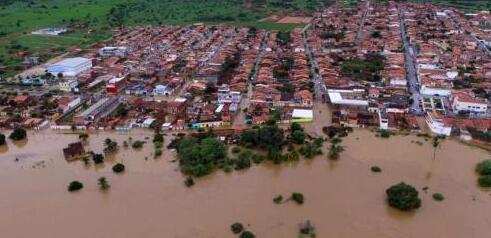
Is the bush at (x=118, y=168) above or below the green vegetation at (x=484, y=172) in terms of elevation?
below

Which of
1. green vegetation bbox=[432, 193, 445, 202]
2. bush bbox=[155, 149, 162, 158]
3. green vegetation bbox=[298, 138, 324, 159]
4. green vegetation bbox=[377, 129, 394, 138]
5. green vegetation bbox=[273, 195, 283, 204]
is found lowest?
green vegetation bbox=[273, 195, 283, 204]

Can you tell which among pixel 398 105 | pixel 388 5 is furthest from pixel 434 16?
pixel 398 105

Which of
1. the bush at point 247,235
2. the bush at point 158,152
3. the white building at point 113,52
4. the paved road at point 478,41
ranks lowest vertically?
the bush at point 247,235

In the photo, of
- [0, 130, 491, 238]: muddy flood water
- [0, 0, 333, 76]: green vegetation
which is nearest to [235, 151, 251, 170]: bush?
[0, 130, 491, 238]: muddy flood water

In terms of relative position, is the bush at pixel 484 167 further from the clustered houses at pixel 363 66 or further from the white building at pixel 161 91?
the white building at pixel 161 91

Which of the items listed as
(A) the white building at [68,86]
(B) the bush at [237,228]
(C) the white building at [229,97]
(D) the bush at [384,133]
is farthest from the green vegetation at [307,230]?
(A) the white building at [68,86]

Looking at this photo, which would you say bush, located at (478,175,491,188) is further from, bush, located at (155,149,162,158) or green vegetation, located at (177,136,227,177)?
bush, located at (155,149,162,158)

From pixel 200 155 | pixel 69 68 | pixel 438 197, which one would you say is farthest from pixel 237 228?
pixel 69 68

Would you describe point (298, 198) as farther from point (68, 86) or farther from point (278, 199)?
point (68, 86)
